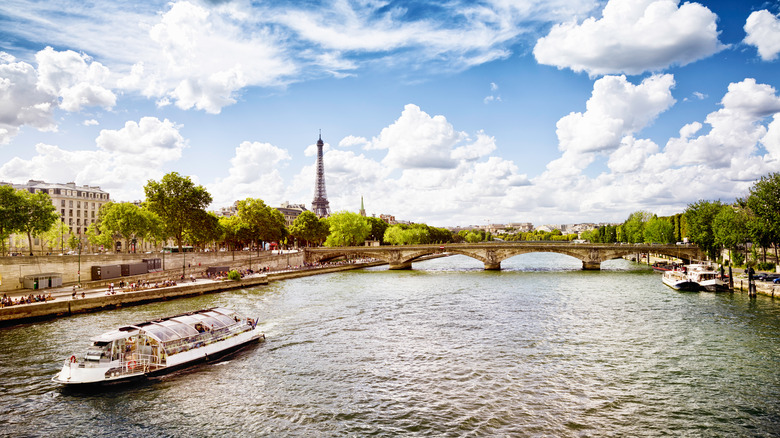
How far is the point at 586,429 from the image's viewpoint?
52.4 ft

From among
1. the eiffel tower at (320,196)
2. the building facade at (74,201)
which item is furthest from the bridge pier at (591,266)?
the eiffel tower at (320,196)

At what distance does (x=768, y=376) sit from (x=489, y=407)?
43.0ft

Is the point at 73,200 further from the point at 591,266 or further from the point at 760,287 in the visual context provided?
the point at 760,287

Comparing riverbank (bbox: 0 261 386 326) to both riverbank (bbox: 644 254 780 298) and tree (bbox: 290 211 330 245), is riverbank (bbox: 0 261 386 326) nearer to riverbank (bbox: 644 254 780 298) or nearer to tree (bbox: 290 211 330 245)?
tree (bbox: 290 211 330 245)

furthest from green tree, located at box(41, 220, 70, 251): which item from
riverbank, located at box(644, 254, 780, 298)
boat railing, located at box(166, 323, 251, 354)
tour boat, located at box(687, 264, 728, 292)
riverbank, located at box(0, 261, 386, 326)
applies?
riverbank, located at box(644, 254, 780, 298)

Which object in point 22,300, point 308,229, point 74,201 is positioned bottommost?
point 22,300

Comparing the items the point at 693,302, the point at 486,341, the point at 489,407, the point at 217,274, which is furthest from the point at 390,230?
the point at 489,407

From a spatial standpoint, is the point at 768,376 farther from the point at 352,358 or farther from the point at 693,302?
the point at 693,302

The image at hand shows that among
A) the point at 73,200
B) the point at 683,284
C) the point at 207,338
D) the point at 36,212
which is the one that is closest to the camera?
the point at 207,338

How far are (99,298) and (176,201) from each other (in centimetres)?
3318

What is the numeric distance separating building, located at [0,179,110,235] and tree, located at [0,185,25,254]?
164 feet

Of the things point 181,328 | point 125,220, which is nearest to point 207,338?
point 181,328

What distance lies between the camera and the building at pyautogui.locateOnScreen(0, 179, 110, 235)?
9900 cm

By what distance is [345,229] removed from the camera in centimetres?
10606
